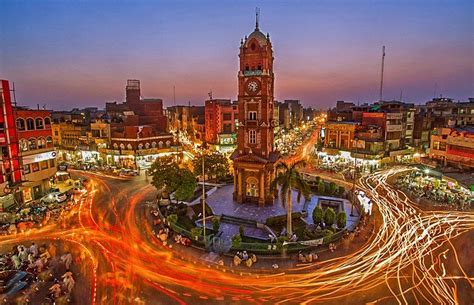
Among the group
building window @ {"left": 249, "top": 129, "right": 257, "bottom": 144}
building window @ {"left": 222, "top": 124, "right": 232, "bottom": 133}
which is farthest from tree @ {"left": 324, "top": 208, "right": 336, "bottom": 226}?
building window @ {"left": 222, "top": 124, "right": 232, "bottom": 133}

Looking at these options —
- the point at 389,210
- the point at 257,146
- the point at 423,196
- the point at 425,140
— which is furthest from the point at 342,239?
the point at 425,140

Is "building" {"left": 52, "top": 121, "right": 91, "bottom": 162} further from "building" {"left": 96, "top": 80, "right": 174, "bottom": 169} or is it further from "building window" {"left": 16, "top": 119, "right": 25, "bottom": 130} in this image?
"building window" {"left": 16, "top": 119, "right": 25, "bottom": 130}

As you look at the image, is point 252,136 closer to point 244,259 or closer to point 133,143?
point 244,259

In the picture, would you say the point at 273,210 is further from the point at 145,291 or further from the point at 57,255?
the point at 57,255

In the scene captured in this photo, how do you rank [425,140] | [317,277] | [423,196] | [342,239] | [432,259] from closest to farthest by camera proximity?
[317,277] → [432,259] → [342,239] → [423,196] → [425,140]

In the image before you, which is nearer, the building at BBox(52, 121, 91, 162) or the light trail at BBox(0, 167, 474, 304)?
the light trail at BBox(0, 167, 474, 304)

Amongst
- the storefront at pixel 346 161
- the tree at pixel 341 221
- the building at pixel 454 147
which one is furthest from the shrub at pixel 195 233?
the building at pixel 454 147

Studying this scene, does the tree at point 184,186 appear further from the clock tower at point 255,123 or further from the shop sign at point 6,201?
the shop sign at point 6,201
